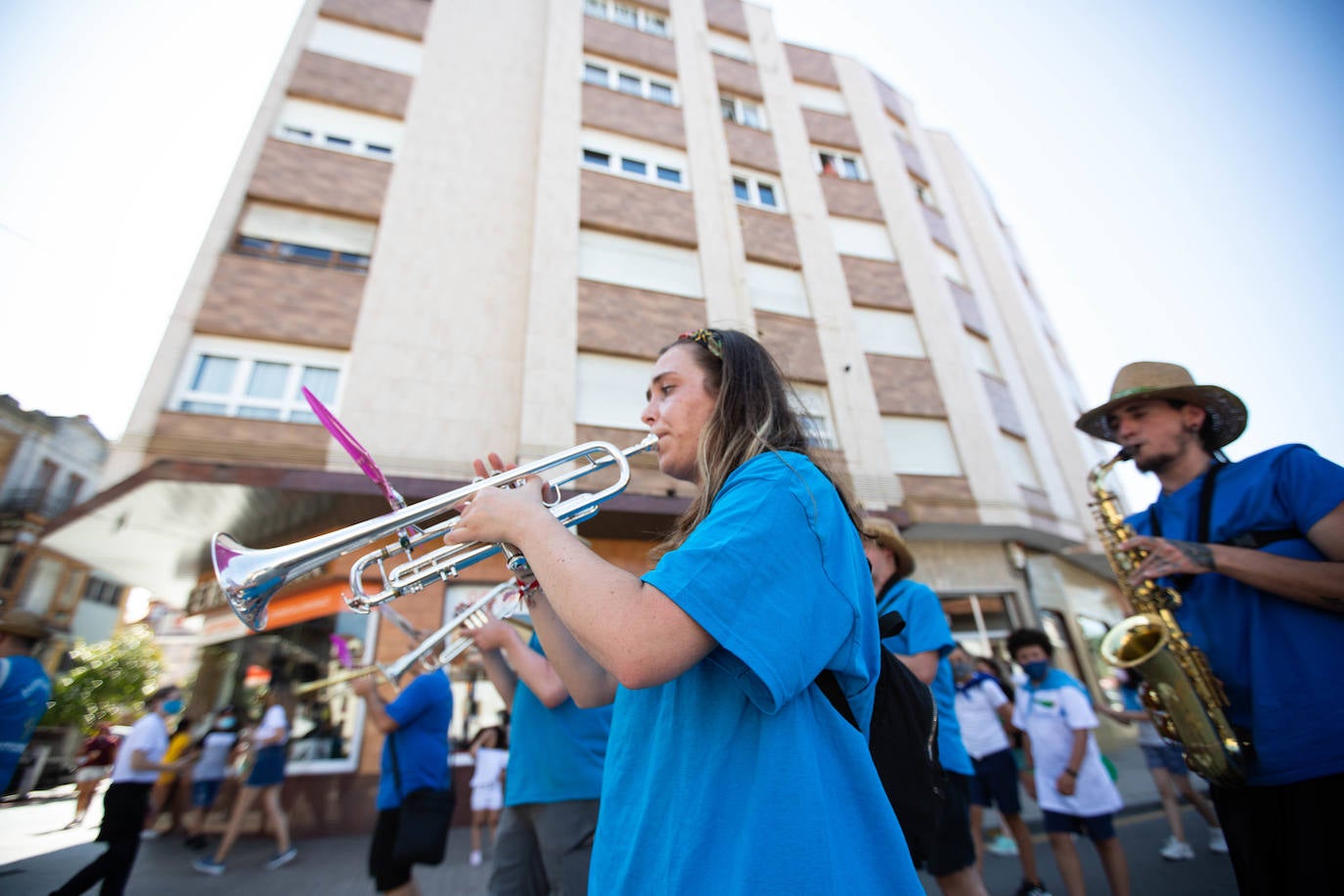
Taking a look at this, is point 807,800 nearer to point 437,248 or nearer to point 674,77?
point 437,248

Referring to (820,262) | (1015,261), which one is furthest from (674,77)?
(1015,261)

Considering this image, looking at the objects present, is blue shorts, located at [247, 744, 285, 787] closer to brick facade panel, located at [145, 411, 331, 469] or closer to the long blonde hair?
brick facade panel, located at [145, 411, 331, 469]

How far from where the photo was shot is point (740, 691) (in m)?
1.10

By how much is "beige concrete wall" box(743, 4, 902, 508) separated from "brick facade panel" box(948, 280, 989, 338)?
406cm

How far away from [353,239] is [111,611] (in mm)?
8337

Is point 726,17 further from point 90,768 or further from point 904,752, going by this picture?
point 90,768

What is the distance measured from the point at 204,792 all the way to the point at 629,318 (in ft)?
32.7

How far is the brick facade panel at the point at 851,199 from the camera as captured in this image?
16.0 meters

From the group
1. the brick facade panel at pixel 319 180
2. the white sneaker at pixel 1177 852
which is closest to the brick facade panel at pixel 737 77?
the brick facade panel at pixel 319 180

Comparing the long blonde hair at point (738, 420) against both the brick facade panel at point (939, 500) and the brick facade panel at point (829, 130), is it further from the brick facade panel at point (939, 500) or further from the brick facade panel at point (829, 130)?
the brick facade panel at point (829, 130)

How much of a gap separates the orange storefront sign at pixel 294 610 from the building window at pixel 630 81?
523 inches

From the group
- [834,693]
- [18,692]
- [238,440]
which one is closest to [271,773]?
[18,692]

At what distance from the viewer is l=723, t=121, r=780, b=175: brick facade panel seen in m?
15.5

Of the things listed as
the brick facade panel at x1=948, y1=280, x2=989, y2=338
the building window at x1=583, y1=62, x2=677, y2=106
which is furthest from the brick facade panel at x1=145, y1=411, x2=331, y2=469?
the brick facade panel at x1=948, y1=280, x2=989, y2=338
